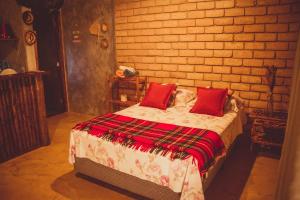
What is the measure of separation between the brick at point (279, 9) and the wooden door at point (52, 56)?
13.1 ft

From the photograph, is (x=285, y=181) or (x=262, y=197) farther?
(x=262, y=197)

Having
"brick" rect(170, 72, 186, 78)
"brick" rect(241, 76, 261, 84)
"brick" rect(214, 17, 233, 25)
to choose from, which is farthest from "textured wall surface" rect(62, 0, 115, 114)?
"brick" rect(241, 76, 261, 84)

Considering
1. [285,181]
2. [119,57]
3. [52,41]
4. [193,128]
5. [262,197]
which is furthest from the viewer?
[52,41]

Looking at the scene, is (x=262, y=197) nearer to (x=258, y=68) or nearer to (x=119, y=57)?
(x=258, y=68)

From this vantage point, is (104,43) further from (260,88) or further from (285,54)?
(285,54)

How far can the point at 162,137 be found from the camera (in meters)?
2.49

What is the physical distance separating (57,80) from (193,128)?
388 cm

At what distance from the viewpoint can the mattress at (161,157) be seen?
6.93ft

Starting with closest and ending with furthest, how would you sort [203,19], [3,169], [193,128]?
[193,128]
[3,169]
[203,19]

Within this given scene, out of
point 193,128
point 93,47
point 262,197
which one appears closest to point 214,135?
point 193,128

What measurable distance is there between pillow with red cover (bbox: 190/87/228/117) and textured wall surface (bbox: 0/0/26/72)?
253 centimetres

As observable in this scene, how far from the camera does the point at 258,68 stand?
3.47 meters

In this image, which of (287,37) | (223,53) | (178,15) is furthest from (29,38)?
(287,37)

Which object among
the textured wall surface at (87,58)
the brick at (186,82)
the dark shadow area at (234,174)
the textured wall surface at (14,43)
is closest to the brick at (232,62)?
the brick at (186,82)
